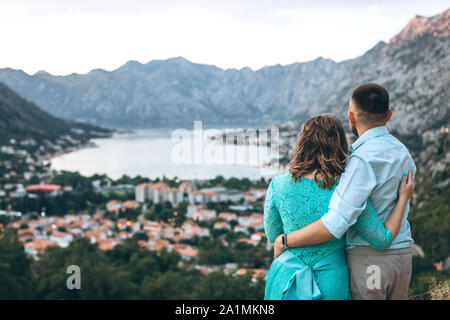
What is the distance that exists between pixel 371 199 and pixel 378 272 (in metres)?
0.16

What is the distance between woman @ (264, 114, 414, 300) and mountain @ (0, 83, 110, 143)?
38.7 metres

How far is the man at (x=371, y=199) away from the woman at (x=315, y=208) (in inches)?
0.9

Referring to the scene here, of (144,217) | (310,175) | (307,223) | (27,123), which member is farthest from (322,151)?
(27,123)

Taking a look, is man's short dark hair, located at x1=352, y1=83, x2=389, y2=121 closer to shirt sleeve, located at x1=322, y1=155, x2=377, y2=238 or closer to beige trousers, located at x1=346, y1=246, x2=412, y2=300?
shirt sleeve, located at x1=322, y1=155, x2=377, y2=238

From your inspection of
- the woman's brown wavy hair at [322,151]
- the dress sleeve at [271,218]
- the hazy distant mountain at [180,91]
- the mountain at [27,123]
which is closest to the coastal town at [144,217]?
the mountain at [27,123]

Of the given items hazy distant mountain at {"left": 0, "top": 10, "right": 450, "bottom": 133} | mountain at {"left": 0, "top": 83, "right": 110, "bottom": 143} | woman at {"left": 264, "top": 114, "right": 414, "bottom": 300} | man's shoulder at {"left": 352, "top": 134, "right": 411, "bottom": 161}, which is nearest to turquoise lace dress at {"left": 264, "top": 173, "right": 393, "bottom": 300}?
woman at {"left": 264, "top": 114, "right": 414, "bottom": 300}

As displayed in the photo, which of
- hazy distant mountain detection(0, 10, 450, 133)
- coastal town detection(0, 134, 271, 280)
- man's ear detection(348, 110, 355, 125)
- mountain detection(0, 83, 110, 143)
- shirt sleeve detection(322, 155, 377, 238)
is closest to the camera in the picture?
shirt sleeve detection(322, 155, 377, 238)

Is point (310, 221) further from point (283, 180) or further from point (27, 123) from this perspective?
point (27, 123)

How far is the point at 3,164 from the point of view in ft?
99.8

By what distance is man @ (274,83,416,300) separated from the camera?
833 millimetres

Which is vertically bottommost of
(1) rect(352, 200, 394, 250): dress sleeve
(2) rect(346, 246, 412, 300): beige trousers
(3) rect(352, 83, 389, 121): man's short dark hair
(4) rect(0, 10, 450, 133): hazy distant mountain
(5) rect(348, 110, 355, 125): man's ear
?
(2) rect(346, 246, 412, 300): beige trousers

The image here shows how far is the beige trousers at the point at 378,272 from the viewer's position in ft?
2.86

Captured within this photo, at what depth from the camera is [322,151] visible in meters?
0.90

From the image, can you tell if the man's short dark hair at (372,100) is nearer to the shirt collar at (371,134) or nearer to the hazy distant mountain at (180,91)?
the shirt collar at (371,134)
